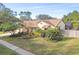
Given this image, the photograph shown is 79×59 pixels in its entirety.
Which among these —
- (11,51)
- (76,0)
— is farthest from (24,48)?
(76,0)

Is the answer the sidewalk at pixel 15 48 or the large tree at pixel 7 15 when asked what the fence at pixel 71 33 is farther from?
the large tree at pixel 7 15

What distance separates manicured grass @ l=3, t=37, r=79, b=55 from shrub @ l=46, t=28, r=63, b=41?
0.04 meters

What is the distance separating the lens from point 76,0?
7965 mm

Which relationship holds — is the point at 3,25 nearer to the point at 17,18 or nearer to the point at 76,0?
the point at 17,18

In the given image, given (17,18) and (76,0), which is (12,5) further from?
(76,0)

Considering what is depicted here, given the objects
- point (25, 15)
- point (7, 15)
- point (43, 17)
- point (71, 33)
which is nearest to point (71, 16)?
point (71, 33)

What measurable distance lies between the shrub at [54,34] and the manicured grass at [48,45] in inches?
1.5

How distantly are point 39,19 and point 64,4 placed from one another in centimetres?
28

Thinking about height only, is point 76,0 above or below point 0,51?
above

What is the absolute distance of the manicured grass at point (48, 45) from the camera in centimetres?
798

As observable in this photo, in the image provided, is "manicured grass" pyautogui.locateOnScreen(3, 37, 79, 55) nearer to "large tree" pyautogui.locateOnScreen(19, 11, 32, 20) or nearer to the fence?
the fence

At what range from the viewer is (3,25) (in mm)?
8008

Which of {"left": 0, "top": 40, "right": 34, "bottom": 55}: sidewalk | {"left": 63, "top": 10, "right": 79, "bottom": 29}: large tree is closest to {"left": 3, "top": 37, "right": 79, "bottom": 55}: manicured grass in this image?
{"left": 0, "top": 40, "right": 34, "bottom": 55}: sidewalk

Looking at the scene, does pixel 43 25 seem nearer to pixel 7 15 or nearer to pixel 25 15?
pixel 25 15
